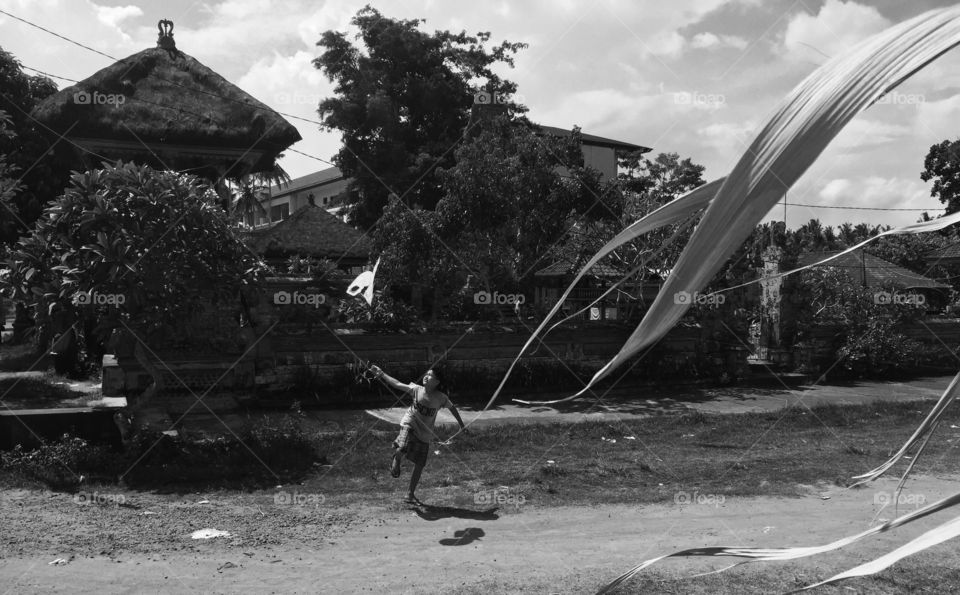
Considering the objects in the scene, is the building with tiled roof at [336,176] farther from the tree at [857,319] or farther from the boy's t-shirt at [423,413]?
the boy's t-shirt at [423,413]

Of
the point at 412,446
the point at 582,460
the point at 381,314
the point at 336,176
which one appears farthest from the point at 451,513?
the point at 336,176

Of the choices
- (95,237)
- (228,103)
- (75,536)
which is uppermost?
(228,103)

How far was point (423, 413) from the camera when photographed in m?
8.20

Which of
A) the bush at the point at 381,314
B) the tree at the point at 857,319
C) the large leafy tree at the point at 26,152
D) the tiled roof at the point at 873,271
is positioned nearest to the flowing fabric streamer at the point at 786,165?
the bush at the point at 381,314

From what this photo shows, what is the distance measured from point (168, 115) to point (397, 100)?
13.6 m

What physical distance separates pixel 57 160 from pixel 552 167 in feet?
41.6

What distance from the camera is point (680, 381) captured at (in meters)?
16.4

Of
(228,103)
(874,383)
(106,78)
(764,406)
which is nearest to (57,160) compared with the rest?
(106,78)

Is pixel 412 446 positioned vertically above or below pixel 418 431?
below

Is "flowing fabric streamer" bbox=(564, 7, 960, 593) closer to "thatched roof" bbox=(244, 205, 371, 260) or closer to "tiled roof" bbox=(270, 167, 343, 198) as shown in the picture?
"thatched roof" bbox=(244, 205, 371, 260)

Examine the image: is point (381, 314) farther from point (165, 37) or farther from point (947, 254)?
point (947, 254)

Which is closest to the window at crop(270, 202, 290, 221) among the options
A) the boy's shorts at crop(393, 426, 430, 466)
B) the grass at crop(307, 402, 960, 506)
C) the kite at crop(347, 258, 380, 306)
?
the kite at crop(347, 258, 380, 306)

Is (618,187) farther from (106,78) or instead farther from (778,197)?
(778,197)

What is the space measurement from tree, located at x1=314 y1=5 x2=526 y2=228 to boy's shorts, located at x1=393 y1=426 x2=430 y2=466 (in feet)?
64.2
